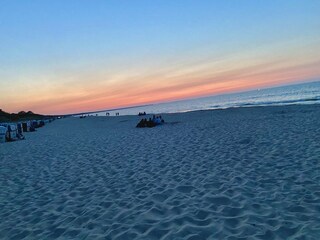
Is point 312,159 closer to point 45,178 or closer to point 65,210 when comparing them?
point 65,210

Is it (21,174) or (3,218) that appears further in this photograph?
(21,174)

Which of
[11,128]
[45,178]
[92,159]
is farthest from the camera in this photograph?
[11,128]

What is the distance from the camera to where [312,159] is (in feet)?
24.0

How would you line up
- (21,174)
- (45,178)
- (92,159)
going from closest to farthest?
(45,178) → (21,174) → (92,159)

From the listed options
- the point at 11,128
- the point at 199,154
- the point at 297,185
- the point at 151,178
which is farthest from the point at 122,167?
the point at 11,128

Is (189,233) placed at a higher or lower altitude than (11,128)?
lower

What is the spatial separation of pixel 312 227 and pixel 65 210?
4.05m

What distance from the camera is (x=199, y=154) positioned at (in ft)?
30.7

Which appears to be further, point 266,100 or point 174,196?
point 266,100

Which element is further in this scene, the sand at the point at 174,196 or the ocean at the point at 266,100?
the ocean at the point at 266,100

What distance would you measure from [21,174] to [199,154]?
549 cm

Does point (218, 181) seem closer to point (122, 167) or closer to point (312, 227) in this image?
point (312, 227)

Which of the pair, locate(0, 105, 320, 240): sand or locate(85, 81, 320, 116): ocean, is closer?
locate(0, 105, 320, 240): sand

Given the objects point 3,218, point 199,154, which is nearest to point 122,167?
point 199,154
